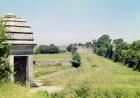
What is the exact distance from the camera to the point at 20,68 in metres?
13.2

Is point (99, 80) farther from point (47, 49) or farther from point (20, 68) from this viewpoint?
point (47, 49)

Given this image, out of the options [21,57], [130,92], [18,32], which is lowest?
[130,92]

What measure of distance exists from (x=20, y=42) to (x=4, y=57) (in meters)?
0.72

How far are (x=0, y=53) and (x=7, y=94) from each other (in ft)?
7.43

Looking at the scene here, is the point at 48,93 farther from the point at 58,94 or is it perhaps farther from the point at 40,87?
the point at 40,87

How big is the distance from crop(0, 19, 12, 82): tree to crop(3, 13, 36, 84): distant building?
0.34 m

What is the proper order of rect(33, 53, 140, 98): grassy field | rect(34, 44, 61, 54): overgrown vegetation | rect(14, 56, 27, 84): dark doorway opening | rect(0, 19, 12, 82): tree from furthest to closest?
rect(34, 44, 61, 54): overgrown vegetation → rect(14, 56, 27, 84): dark doorway opening → rect(33, 53, 140, 98): grassy field → rect(0, 19, 12, 82): tree

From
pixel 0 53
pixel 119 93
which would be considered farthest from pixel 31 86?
pixel 119 93

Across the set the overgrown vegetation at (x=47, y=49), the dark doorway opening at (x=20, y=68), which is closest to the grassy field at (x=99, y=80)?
the dark doorway opening at (x=20, y=68)

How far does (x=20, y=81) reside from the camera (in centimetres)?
1297

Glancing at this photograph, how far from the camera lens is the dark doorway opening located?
42.5 ft

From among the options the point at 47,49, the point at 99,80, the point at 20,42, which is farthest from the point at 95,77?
the point at 47,49

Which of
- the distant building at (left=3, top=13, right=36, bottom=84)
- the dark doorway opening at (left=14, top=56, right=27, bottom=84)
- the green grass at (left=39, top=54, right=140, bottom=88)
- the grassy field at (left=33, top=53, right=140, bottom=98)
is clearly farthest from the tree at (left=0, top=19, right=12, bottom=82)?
the green grass at (left=39, top=54, right=140, bottom=88)

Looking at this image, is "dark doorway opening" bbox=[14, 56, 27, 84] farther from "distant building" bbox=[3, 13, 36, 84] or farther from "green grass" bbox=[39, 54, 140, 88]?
"green grass" bbox=[39, 54, 140, 88]
